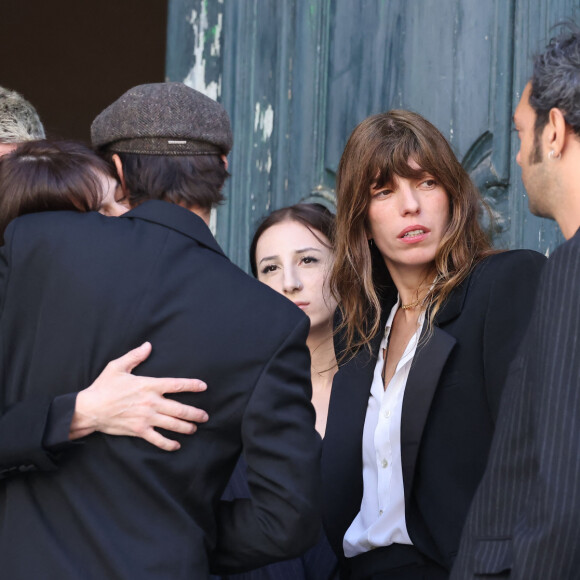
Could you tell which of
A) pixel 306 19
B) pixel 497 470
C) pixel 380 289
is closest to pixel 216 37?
pixel 306 19

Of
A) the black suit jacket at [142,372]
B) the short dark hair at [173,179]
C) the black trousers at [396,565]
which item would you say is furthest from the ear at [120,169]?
the black trousers at [396,565]

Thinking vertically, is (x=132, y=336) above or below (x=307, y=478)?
above

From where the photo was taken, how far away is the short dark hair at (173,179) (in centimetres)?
180

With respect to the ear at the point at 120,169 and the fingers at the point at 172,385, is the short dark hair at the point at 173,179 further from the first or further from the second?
the fingers at the point at 172,385

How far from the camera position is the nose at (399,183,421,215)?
225 cm

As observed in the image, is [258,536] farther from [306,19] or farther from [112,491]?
[306,19]

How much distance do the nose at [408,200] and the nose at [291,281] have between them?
1.95ft

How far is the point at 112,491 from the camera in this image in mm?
1643

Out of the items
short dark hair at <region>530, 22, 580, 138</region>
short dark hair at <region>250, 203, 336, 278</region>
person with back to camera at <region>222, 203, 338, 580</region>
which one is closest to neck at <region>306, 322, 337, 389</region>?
person with back to camera at <region>222, 203, 338, 580</region>

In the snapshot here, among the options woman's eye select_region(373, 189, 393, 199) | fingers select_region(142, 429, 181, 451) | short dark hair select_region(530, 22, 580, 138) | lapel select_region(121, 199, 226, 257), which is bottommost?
fingers select_region(142, 429, 181, 451)

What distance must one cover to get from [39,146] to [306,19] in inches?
60.7

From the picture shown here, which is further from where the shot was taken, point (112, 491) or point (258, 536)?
point (258, 536)

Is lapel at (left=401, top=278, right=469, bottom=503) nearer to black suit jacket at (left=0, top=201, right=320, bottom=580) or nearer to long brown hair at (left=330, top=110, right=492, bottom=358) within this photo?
long brown hair at (left=330, top=110, right=492, bottom=358)

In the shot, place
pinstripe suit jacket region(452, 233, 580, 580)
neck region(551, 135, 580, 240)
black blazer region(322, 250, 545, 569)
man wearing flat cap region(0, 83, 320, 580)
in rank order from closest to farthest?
pinstripe suit jacket region(452, 233, 580, 580), neck region(551, 135, 580, 240), man wearing flat cap region(0, 83, 320, 580), black blazer region(322, 250, 545, 569)
